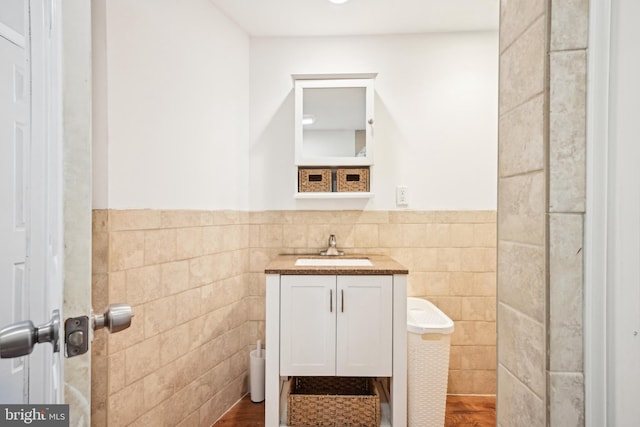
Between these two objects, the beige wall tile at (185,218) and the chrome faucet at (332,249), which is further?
the chrome faucet at (332,249)

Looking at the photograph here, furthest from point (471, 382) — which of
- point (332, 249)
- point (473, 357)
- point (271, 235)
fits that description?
point (271, 235)

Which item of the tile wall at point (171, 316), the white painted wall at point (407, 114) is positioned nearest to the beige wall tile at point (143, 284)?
the tile wall at point (171, 316)

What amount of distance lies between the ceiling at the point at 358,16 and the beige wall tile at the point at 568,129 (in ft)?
5.77

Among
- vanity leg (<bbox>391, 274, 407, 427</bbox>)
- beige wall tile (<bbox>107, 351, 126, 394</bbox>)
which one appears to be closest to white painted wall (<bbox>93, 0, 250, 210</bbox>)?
beige wall tile (<bbox>107, 351, 126, 394</bbox>)

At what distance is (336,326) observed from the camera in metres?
1.82

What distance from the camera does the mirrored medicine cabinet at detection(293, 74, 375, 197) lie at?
2199mm

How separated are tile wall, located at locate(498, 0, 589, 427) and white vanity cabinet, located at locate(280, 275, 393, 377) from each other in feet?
3.81

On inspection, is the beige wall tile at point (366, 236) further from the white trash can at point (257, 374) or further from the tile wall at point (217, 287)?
the white trash can at point (257, 374)

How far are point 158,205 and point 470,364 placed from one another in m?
2.19

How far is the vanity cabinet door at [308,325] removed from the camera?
1807 mm

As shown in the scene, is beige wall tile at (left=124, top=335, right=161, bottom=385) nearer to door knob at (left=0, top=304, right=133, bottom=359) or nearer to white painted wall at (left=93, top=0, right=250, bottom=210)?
white painted wall at (left=93, top=0, right=250, bottom=210)

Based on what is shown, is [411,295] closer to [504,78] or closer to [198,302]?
[198,302]

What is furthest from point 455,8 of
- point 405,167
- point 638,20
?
point 638,20

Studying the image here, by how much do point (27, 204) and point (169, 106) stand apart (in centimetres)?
124
